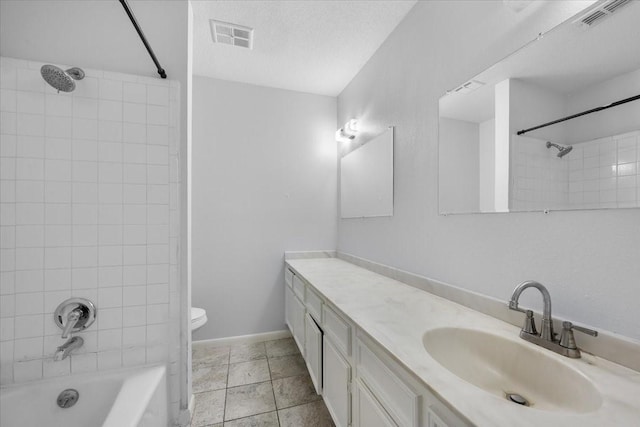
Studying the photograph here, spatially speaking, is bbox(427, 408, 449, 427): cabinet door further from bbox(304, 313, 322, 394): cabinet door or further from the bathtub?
the bathtub

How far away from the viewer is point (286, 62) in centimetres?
236

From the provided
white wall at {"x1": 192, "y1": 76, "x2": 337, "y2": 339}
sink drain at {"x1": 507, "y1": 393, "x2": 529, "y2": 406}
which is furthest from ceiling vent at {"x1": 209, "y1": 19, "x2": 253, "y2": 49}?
sink drain at {"x1": 507, "y1": 393, "x2": 529, "y2": 406}

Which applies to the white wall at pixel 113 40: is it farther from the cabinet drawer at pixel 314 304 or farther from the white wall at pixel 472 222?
the white wall at pixel 472 222

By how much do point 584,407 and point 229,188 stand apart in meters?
2.63

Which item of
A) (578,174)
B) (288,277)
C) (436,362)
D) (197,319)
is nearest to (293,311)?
(288,277)

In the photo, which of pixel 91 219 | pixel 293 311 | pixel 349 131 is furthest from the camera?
pixel 349 131

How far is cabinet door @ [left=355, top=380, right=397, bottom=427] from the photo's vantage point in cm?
91

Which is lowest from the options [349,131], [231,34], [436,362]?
[436,362]

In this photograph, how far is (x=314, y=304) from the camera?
1.72 meters

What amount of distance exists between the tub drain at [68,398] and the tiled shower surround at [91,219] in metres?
0.13

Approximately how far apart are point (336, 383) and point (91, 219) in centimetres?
160

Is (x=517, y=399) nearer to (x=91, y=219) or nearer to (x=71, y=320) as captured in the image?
(x=71, y=320)

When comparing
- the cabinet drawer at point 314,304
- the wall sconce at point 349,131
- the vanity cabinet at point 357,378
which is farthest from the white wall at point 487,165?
the wall sconce at point 349,131

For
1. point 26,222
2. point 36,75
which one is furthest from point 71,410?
point 36,75
